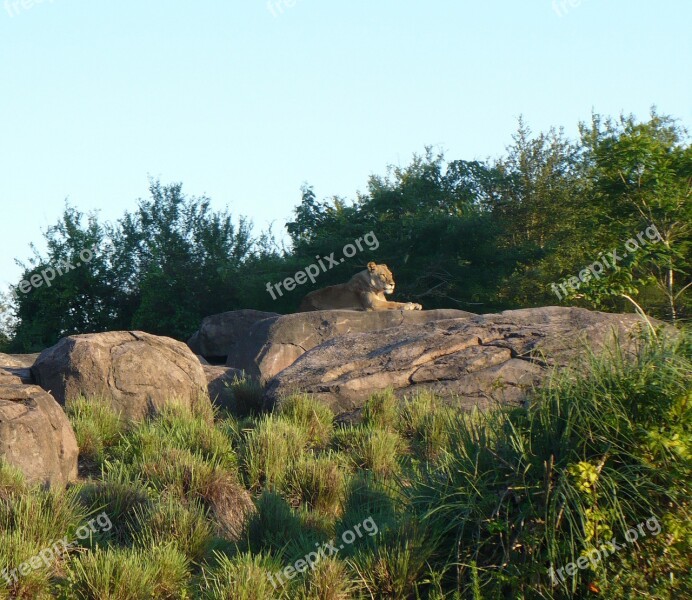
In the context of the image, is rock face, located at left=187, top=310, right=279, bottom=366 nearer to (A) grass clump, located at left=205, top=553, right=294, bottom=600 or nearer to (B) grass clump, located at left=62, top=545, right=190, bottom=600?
(B) grass clump, located at left=62, top=545, right=190, bottom=600

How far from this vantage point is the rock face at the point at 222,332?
22.4 m

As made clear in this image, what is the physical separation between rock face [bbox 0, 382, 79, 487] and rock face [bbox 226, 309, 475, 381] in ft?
25.4

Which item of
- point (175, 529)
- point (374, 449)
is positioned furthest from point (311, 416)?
point (175, 529)

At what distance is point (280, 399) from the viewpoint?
41.3 feet

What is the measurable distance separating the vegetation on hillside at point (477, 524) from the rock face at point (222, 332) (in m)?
14.0

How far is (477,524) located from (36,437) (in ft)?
16.2

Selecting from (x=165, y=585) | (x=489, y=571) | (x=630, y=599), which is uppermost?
(x=165, y=585)

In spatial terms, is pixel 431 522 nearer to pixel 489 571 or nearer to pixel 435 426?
pixel 489 571

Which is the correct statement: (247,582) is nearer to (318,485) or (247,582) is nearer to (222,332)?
(318,485)

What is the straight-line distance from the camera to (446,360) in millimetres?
13211

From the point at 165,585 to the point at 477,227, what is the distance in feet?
67.8

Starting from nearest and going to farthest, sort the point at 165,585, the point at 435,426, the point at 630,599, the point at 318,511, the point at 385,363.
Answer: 1. the point at 630,599
2. the point at 165,585
3. the point at 318,511
4. the point at 435,426
5. the point at 385,363

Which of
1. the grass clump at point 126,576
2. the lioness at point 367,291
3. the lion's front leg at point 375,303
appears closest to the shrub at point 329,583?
the grass clump at point 126,576

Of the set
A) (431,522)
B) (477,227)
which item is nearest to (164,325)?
(477,227)
